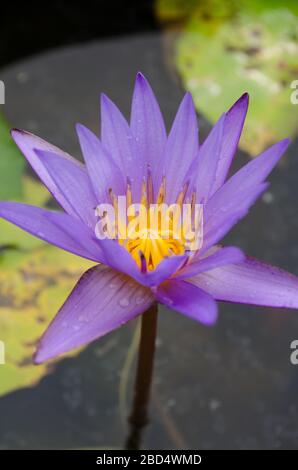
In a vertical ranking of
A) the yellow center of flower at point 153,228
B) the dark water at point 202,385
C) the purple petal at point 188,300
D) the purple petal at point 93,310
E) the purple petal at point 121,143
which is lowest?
the dark water at point 202,385

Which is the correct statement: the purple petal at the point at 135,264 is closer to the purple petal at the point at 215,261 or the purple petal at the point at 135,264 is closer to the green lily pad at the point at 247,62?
the purple petal at the point at 215,261

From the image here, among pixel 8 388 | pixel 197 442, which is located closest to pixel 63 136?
pixel 8 388

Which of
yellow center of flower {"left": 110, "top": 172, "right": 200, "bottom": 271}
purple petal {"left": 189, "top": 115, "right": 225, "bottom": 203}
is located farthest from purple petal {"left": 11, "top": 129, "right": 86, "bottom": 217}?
purple petal {"left": 189, "top": 115, "right": 225, "bottom": 203}

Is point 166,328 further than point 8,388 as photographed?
Yes

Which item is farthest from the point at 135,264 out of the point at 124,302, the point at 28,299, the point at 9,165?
the point at 9,165

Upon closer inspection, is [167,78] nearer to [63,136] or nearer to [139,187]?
[63,136]

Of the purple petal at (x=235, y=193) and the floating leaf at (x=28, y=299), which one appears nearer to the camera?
the purple petal at (x=235, y=193)

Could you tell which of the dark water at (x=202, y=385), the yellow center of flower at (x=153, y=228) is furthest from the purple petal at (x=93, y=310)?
the dark water at (x=202, y=385)
